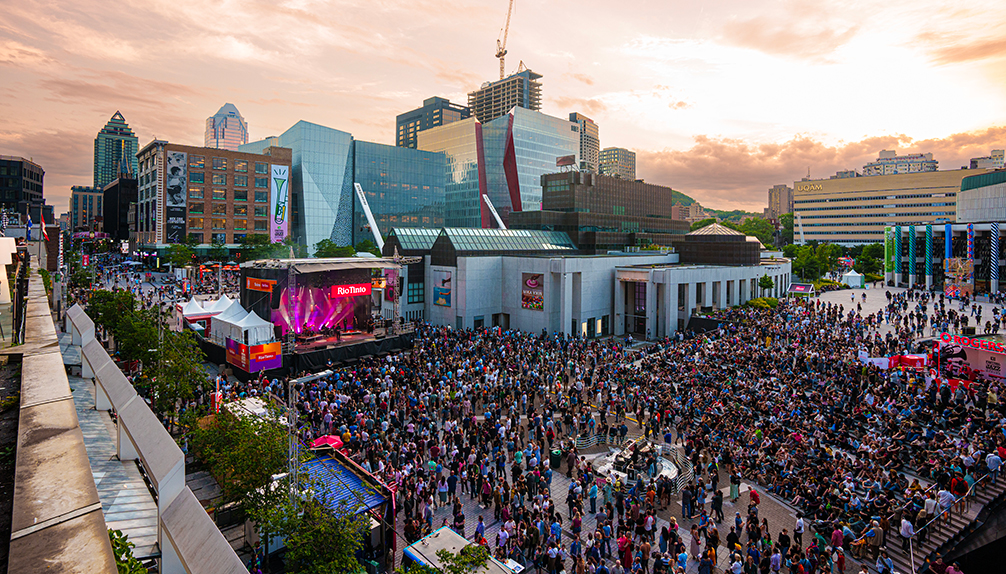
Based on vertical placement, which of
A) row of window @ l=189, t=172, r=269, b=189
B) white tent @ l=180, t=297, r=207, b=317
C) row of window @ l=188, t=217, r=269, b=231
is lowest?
white tent @ l=180, t=297, r=207, b=317

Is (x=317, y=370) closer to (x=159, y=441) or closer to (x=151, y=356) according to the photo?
(x=151, y=356)

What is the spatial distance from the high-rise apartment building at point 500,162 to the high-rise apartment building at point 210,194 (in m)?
41.5

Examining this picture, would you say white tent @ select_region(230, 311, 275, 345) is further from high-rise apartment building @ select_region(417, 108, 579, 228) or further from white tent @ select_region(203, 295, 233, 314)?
high-rise apartment building @ select_region(417, 108, 579, 228)

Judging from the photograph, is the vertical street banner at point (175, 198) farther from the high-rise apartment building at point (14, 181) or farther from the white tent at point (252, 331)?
the white tent at point (252, 331)

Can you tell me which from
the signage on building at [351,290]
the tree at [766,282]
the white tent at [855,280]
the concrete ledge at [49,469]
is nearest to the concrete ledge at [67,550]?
the concrete ledge at [49,469]

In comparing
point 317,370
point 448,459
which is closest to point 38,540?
point 448,459

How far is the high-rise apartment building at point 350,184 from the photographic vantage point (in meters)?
106

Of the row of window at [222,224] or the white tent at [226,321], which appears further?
the row of window at [222,224]

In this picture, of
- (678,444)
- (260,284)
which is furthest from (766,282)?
(260,284)

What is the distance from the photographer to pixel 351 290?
1614 inches

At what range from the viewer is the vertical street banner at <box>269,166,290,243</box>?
9975 cm

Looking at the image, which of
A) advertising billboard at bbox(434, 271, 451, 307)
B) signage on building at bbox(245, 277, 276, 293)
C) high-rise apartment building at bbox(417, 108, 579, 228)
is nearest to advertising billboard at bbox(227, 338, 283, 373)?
signage on building at bbox(245, 277, 276, 293)

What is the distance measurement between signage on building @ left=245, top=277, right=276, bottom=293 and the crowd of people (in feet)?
29.4

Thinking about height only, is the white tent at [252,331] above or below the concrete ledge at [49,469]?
below
